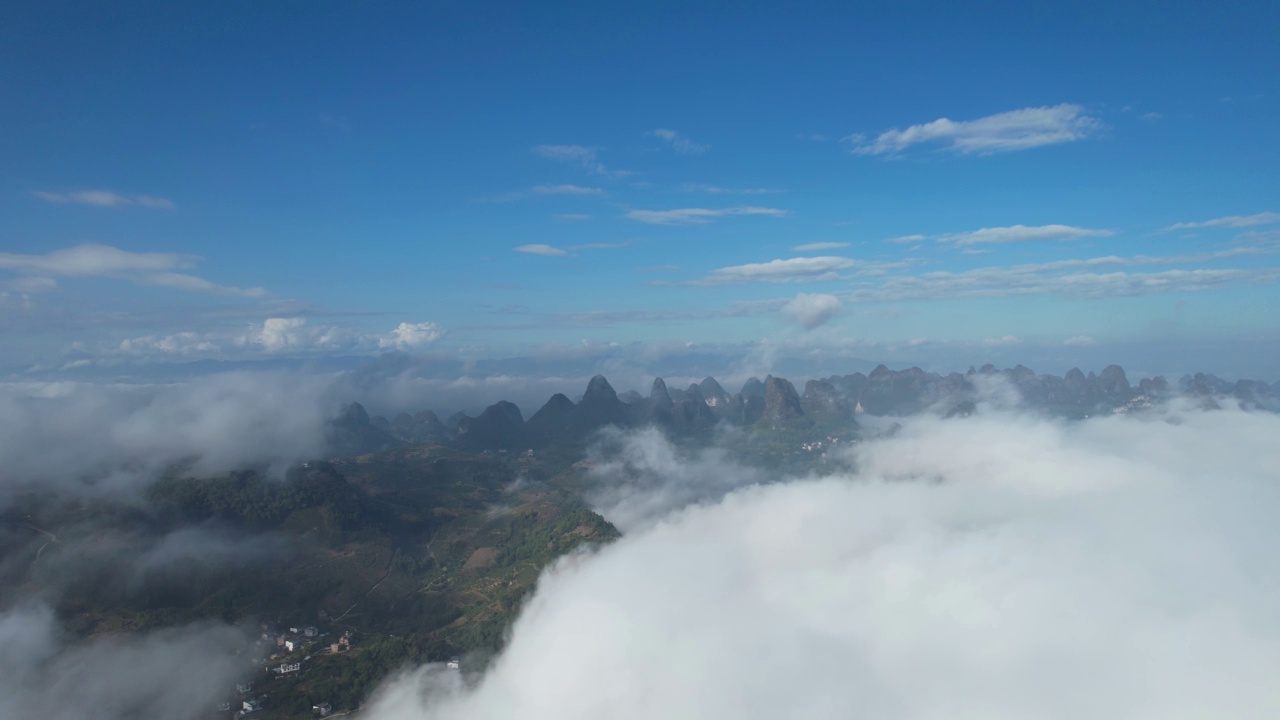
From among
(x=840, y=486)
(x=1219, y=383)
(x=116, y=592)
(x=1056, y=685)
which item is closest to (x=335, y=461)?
(x=116, y=592)

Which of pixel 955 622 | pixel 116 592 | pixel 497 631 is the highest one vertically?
pixel 955 622

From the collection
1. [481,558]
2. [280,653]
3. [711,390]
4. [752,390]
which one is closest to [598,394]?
[711,390]

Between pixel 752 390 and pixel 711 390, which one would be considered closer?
pixel 711 390

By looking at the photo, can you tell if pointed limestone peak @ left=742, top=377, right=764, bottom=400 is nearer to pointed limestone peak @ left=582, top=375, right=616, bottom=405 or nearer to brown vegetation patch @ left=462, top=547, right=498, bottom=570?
pointed limestone peak @ left=582, top=375, right=616, bottom=405

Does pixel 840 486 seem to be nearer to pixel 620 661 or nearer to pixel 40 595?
pixel 620 661

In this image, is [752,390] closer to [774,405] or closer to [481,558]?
[774,405]

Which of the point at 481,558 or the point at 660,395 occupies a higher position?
the point at 660,395

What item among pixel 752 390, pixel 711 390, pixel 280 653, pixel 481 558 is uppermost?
pixel 711 390

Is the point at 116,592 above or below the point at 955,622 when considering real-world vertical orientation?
below
